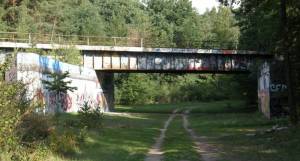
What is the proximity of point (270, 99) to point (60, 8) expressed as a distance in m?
65.2

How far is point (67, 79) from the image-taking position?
51938 millimetres

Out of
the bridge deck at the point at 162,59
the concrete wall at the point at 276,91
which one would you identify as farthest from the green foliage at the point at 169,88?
the concrete wall at the point at 276,91

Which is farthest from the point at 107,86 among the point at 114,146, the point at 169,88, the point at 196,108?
the point at 114,146

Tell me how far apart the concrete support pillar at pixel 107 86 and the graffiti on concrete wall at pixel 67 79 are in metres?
2.73

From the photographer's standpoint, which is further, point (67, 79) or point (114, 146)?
point (67, 79)

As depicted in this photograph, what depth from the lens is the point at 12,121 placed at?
15375mm

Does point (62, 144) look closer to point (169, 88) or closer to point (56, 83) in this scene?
point (56, 83)

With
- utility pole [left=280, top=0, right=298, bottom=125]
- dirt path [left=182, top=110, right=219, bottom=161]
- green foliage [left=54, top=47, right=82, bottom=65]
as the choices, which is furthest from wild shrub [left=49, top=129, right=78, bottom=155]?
green foliage [left=54, top=47, right=82, bottom=65]

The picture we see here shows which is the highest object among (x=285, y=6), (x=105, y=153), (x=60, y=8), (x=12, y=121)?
(x=60, y=8)

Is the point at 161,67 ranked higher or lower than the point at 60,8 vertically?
lower

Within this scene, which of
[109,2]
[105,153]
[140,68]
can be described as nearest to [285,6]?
[105,153]

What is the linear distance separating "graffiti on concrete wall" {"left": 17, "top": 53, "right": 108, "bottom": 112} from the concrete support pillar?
2.73 meters

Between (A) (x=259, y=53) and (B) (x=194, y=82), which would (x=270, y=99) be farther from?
(B) (x=194, y=82)

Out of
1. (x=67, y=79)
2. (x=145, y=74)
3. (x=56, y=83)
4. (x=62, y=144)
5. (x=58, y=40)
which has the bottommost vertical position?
(x=62, y=144)
